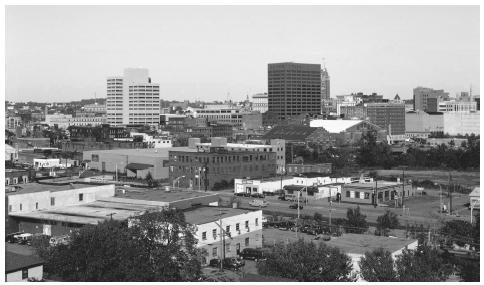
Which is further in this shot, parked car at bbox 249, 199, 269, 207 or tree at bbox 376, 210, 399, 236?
parked car at bbox 249, 199, 269, 207

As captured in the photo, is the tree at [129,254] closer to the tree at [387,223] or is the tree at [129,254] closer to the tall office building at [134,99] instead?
the tree at [387,223]

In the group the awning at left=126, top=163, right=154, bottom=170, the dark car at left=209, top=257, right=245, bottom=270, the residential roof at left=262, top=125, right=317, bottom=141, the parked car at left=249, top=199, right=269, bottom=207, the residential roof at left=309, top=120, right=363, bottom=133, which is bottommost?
the dark car at left=209, top=257, right=245, bottom=270

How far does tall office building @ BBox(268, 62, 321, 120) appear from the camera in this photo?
6888 cm

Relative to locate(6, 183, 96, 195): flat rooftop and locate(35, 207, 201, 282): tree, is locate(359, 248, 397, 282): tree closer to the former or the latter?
locate(35, 207, 201, 282): tree

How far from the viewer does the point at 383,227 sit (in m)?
14.3

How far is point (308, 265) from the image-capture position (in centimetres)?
920

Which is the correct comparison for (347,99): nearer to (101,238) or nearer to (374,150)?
(374,150)

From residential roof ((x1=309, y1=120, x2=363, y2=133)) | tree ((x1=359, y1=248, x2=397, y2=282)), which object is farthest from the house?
residential roof ((x1=309, y1=120, x2=363, y2=133))

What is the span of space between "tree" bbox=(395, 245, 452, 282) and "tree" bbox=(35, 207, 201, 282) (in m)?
2.53

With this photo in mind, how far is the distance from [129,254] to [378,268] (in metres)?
2.99

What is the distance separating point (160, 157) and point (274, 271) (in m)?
17.7

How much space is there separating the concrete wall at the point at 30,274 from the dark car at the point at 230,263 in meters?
2.75

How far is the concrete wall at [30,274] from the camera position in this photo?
888 centimetres

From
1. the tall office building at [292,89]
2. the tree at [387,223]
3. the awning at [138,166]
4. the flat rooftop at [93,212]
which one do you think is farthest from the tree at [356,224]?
the tall office building at [292,89]
